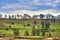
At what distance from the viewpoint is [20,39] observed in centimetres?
9681

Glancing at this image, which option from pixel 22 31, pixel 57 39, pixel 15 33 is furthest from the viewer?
pixel 22 31

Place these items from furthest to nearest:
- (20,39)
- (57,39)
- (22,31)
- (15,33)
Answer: (22,31) < (15,33) < (20,39) < (57,39)

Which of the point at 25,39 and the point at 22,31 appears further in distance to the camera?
the point at 22,31

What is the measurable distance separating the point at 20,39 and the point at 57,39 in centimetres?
1857

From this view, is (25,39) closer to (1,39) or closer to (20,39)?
(20,39)

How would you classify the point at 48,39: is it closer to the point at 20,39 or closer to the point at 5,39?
the point at 20,39

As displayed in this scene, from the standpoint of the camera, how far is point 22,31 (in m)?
135

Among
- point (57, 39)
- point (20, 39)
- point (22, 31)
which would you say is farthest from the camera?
point (22, 31)

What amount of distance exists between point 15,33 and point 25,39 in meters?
30.7

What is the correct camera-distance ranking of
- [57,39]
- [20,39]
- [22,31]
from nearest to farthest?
[57,39]
[20,39]
[22,31]

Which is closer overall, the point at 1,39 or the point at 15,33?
the point at 1,39

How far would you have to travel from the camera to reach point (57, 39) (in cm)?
9044

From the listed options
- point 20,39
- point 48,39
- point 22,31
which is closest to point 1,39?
point 20,39

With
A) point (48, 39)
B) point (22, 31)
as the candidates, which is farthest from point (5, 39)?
point (22, 31)
